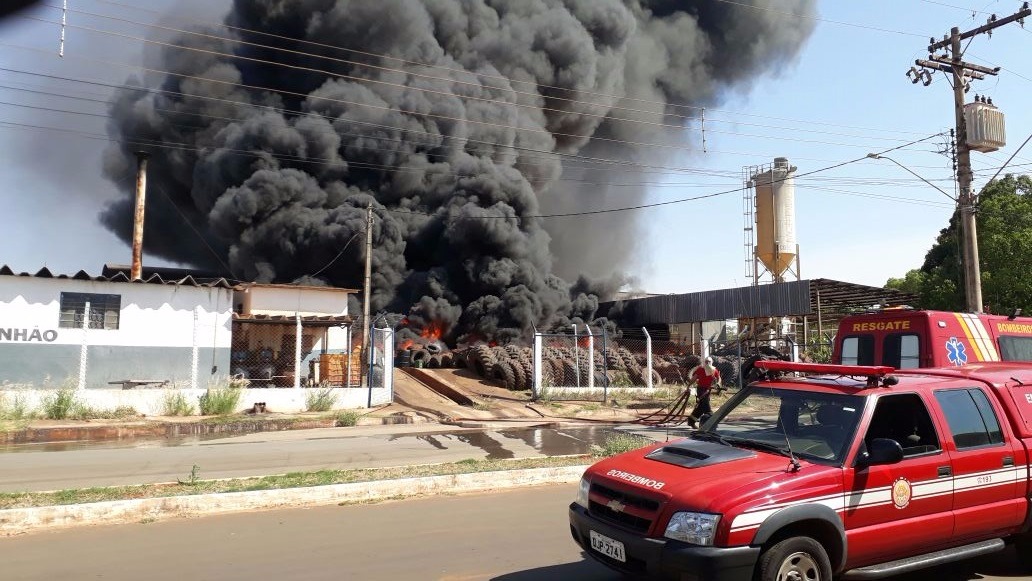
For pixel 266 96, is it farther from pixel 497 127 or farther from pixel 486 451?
pixel 486 451

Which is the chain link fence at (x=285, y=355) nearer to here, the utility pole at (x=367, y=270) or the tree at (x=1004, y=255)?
the utility pole at (x=367, y=270)

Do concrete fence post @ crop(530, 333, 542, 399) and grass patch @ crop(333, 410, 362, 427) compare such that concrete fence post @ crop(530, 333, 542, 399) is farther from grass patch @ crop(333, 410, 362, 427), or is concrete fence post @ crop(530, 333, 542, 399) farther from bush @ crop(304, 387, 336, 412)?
bush @ crop(304, 387, 336, 412)

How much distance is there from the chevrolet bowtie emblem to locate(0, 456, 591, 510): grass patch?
3.92m

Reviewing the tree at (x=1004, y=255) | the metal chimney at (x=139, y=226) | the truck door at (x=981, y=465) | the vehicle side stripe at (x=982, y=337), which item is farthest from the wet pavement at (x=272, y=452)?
the tree at (x=1004, y=255)

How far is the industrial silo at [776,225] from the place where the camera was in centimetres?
3678

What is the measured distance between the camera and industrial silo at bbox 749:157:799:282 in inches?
1448

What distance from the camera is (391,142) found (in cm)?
4147

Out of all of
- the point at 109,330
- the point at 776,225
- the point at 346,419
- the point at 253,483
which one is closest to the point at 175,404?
the point at 109,330

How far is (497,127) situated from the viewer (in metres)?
44.2

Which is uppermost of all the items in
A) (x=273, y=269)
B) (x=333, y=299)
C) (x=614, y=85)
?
(x=614, y=85)

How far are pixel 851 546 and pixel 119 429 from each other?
44.5 ft

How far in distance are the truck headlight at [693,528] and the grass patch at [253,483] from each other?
443cm

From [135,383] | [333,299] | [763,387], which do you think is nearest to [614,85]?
[333,299]

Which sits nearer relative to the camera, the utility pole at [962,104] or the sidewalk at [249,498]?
the sidewalk at [249,498]
